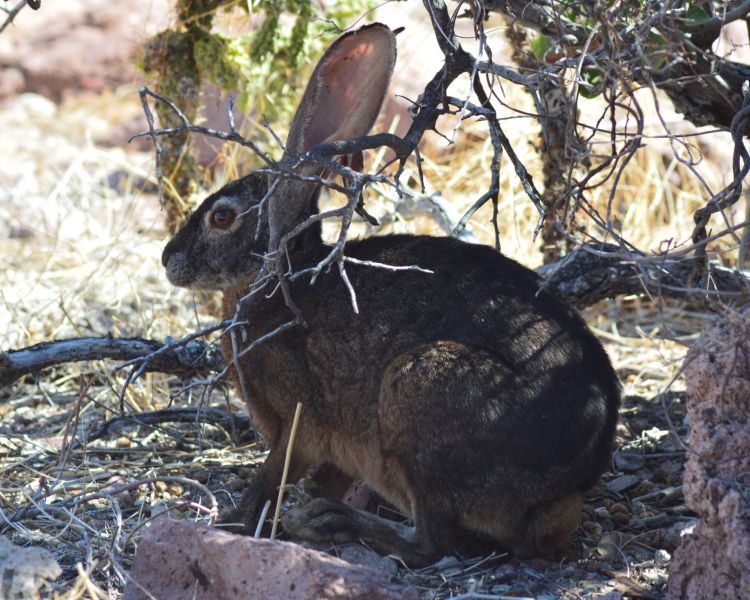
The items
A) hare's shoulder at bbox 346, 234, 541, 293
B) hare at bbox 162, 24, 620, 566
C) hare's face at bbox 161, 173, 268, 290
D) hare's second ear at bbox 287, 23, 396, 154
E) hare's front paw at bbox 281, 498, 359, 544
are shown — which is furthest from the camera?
hare's face at bbox 161, 173, 268, 290

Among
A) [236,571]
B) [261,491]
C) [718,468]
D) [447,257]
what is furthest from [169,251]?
[718,468]

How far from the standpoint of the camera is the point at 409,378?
3.98 meters

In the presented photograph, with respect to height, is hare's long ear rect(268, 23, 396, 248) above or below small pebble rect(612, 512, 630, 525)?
above

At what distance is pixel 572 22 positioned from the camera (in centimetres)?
446

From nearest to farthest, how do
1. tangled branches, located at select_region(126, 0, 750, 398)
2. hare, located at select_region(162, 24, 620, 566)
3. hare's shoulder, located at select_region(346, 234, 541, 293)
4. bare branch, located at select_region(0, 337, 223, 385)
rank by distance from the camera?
tangled branches, located at select_region(126, 0, 750, 398)
hare, located at select_region(162, 24, 620, 566)
hare's shoulder, located at select_region(346, 234, 541, 293)
bare branch, located at select_region(0, 337, 223, 385)

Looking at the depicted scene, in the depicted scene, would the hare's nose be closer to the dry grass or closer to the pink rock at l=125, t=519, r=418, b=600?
the dry grass

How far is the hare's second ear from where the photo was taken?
4363mm

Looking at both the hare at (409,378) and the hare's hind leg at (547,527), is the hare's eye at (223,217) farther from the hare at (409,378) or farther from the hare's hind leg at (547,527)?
the hare's hind leg at (547,527)

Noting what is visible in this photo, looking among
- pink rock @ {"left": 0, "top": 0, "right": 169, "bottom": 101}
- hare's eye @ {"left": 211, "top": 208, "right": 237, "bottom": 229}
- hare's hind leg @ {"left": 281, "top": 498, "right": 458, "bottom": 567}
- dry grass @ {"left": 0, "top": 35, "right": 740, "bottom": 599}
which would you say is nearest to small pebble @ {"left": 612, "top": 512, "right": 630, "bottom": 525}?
dry grass @ {"left": 0, "top": 35, "right": 740, "bottom": 599}

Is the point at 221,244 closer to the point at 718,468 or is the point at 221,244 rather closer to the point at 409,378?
the point at 409,378

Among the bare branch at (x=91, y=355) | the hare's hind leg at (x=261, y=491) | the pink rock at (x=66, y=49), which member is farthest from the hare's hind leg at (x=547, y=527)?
the pink rock at (x=66, y=49)

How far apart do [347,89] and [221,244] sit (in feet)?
2.88

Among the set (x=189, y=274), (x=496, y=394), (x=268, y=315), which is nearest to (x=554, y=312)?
(x=496, y=394)

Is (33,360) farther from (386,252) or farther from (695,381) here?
(695,381)
